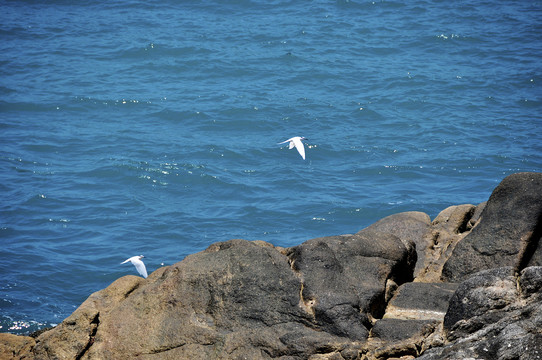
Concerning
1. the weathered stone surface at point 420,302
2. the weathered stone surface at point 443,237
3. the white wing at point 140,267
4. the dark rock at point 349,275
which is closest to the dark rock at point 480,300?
the weathered stone surface at point 420,302

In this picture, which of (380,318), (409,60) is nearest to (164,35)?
(409,60)

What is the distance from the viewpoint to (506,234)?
28.9 feet

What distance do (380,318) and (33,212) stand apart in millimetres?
12118

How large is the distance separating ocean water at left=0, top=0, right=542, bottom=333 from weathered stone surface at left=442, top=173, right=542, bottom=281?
22.5ft

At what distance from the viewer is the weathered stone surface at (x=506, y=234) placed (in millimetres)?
8609

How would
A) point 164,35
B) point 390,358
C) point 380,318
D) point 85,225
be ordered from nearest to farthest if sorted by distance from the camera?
point 390,358 < point 380,318 < point 85,225 < point 164,35

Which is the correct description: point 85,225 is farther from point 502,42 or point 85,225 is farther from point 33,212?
point 502,42

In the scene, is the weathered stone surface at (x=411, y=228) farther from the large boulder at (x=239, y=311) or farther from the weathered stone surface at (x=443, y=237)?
the large boulder at (x=239, y=311)

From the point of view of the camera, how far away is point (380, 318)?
7.49 meters

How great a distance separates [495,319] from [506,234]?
11.1 feet

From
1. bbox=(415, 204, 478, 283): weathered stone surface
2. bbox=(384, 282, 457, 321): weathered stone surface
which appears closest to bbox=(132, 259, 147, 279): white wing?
bbox=(415, 204, 478, 283): weathered stone surface

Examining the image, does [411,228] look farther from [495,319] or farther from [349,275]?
[495,319]

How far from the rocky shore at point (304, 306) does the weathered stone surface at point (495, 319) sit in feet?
0.05

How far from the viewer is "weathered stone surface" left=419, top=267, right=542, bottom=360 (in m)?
4.89
